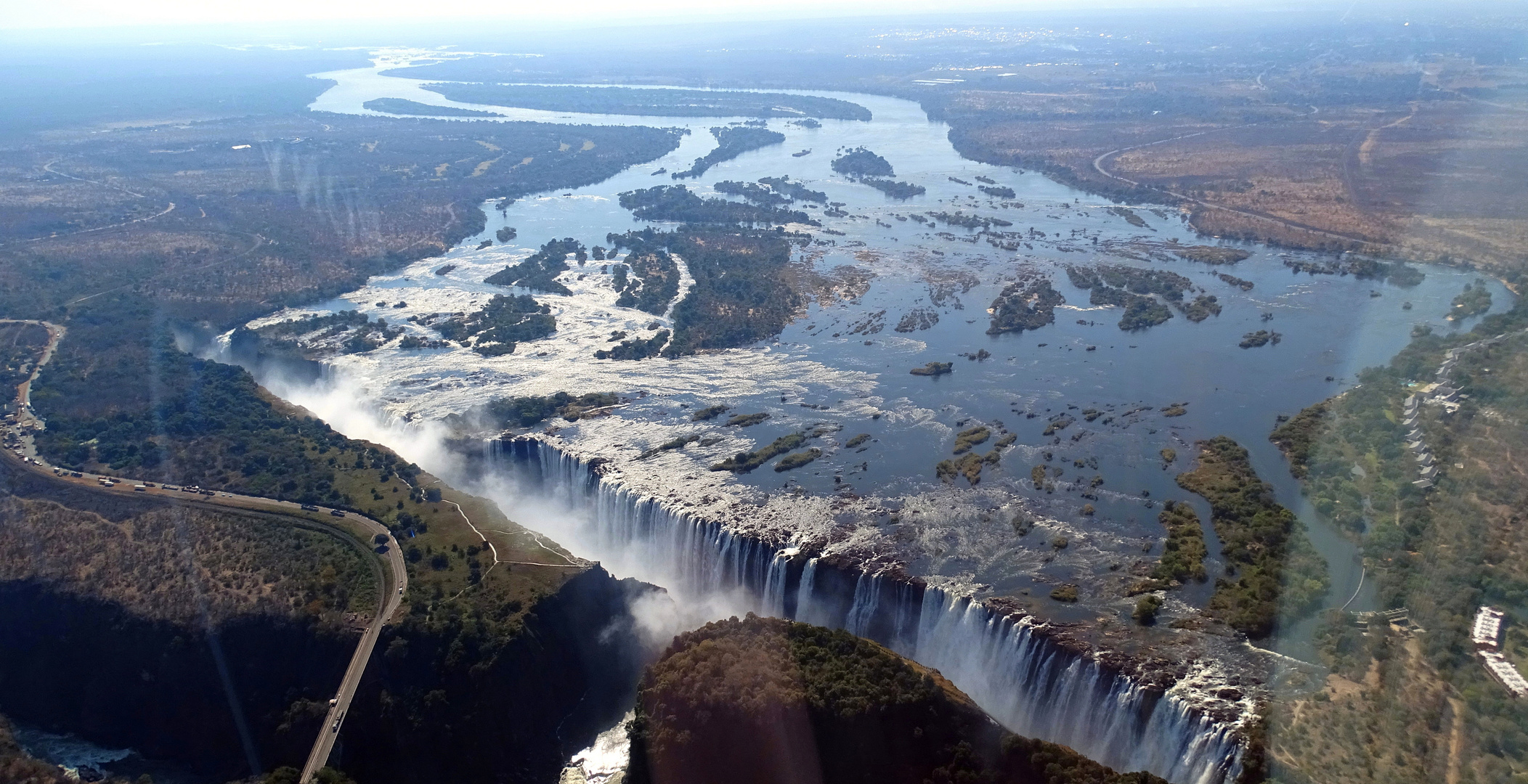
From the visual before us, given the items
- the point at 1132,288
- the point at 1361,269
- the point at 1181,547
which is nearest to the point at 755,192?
the point at 1132,288

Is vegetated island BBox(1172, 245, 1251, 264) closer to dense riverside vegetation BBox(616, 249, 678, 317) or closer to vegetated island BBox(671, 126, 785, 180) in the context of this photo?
dense riverside vegetation BBox(616, 249, 678, 317)

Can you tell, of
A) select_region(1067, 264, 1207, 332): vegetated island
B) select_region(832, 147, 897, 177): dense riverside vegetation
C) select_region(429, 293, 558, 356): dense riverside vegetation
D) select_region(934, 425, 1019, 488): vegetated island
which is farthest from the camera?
select_region(832, 147, 897, 177): dense riverside vegetation

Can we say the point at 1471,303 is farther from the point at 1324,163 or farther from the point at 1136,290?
the point at 1324,163

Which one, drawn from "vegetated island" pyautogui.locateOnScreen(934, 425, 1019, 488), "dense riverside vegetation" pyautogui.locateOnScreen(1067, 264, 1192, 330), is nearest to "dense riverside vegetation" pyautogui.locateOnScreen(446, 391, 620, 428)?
Answer: "vegetated island" pyautogui.locateOnScreen(934, 425, 1019, 488)

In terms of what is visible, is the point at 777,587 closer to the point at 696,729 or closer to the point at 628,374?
the point at 696,729

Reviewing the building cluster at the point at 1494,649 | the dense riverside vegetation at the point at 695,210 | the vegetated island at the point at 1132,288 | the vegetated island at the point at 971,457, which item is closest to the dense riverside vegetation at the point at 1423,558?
the building cluster at the point at 1494,649
